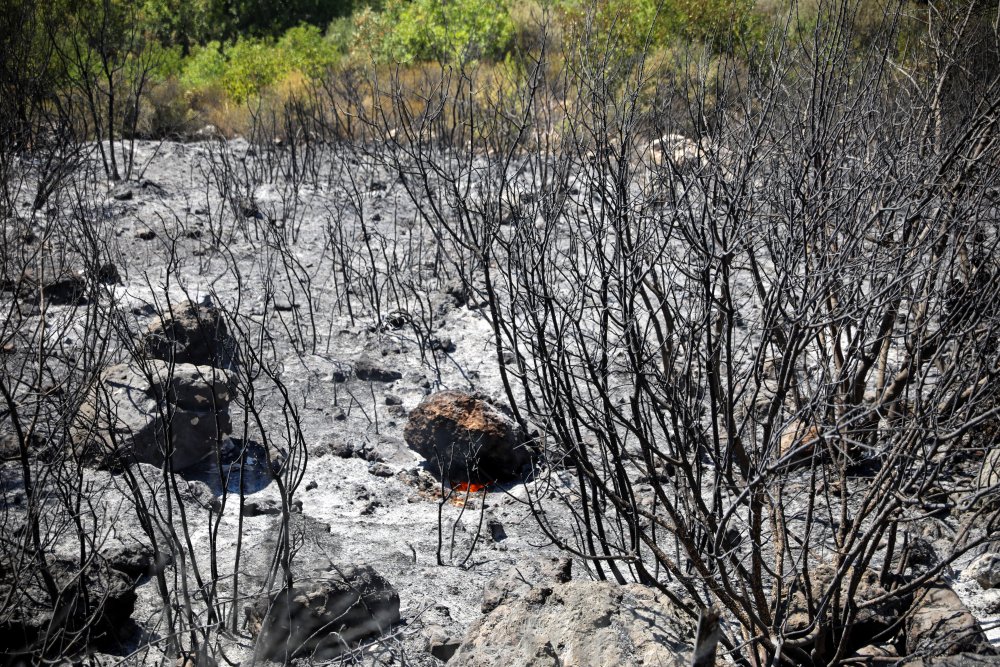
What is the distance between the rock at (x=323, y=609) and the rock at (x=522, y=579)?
0.45m

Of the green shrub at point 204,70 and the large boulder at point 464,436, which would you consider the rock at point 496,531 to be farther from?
the green shrub at point 204,70

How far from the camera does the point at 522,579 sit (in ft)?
12.0

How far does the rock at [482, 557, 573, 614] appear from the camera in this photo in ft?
12.0

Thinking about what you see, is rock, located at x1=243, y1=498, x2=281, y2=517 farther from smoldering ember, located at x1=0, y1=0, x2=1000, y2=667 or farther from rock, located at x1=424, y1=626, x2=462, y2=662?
rock, located at x1=424, y1=626, x2=462, y2=662

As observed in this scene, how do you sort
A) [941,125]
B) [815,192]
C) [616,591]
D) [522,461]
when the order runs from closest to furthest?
[616,591] → [815,192] → [941,125] → [522,461]

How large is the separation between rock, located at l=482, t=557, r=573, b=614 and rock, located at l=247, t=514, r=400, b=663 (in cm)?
45

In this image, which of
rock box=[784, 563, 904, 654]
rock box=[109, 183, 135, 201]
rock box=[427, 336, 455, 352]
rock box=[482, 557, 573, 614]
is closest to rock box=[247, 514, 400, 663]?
rock box=[482, 557, 573, 614]

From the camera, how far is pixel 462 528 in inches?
197

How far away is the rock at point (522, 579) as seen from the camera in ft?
12.0

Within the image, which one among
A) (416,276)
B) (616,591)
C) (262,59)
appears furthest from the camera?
(262,59)

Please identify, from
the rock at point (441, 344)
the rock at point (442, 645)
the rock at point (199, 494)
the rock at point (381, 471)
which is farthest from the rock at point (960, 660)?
the rock at point (441, 344)

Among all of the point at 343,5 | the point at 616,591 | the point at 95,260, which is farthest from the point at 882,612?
the point at 343,5

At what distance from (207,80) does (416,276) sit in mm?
10381

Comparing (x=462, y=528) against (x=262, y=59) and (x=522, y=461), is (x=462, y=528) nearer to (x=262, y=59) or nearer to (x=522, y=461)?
(x=522, y=461)
